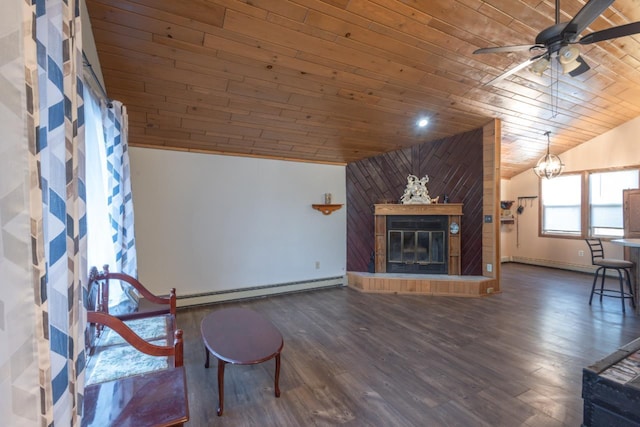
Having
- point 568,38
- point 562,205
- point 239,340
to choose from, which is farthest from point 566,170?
point 239,340

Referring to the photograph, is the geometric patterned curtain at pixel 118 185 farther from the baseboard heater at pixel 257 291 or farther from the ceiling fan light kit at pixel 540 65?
the ceiling fan light kit at pixel 540 65

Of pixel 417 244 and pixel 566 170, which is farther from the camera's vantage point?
pixel 566 170

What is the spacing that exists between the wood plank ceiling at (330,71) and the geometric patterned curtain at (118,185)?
1.42 feet

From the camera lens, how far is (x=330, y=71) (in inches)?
112

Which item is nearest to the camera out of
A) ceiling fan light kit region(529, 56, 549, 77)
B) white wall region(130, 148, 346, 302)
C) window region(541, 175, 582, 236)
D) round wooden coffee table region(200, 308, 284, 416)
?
round wooden coffee table region(200, 308, 284, 416)

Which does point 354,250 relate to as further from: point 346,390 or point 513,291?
point 346,390

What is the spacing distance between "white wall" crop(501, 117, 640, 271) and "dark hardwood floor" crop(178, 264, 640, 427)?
2.23 m

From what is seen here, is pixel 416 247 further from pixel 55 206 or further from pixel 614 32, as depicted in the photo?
pixel 55 206

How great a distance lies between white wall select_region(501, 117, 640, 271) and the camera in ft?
17.1

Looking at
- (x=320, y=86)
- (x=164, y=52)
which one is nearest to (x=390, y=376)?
(x=320, y=86)

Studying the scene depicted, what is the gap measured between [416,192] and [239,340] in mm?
3840

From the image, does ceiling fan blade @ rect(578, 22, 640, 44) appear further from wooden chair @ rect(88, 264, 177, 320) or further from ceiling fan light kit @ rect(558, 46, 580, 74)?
wooden chair @ rect(88, 264, 177, 320)

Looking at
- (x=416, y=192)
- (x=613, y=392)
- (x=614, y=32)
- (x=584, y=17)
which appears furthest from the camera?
(x=416, y=192)

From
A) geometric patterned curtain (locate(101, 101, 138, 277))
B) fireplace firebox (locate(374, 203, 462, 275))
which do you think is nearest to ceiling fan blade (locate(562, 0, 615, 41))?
fireplace firebox (locate(374, 203, 462, 275))
